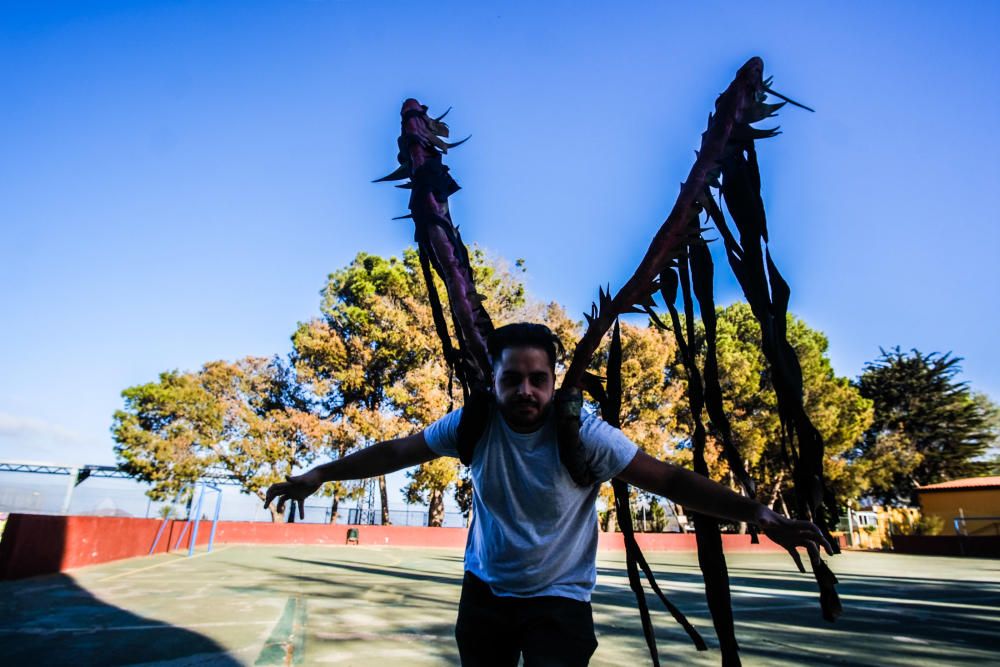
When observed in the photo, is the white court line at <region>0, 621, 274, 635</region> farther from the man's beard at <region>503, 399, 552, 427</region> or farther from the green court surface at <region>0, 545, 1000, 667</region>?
the man's beard at <region>503, 399, 552, 427</region>

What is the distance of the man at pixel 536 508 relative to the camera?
1567 mm

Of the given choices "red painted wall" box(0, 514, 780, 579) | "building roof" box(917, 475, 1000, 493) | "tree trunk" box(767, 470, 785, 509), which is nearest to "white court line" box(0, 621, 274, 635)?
"red painted wall" box(0, 514, 780, 579)

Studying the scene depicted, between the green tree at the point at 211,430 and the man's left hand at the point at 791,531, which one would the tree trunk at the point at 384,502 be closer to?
the green tree at the point at 211,430

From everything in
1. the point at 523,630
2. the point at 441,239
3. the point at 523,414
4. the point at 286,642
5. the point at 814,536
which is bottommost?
the point at 286,642

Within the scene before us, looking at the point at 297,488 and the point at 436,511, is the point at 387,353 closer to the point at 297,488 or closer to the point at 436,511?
the point at 436,511

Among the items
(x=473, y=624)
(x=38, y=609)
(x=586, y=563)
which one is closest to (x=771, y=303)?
(x=586, y=563)

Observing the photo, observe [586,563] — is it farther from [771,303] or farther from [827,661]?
[827,661]

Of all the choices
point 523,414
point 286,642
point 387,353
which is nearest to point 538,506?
point 523,414

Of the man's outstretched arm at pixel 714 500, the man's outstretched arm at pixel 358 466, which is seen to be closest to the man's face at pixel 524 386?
the man's outstretched arm at pixel 714 500

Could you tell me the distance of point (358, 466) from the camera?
1.94 metres

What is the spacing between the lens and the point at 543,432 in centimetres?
166

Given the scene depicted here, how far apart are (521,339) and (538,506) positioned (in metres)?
0.48

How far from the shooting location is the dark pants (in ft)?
4.99

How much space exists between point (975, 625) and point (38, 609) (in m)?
9.96
